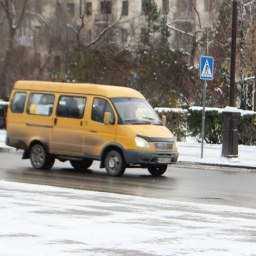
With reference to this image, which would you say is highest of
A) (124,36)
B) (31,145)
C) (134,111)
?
(124,36)

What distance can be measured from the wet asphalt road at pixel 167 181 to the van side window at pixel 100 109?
1.33 metres

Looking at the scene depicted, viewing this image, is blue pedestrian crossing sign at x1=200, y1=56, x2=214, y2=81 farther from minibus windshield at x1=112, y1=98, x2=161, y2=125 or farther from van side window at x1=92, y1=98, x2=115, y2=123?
van side window at x1=92, y1=98, x2=115, y2=123

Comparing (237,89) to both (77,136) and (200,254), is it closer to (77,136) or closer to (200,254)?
(77,136)

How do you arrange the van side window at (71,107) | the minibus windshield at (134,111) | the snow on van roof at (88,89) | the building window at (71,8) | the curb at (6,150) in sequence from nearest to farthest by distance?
the minibus windshield at (134,111) < the snow on van roof at (88,89) < the van side window at (71,107) < the curb at (6,150) < the building window at (71,8)

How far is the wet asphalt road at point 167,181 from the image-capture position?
15414 mm

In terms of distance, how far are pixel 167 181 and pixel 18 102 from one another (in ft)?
16.5

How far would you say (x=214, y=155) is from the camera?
25781 mm

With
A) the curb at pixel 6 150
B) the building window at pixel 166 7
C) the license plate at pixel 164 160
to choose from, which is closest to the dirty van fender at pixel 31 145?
the license plate at pixel 164 160

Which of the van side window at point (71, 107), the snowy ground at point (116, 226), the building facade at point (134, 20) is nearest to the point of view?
the snowy ground at point (116, 226)

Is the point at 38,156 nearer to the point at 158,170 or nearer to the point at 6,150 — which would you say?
the point at 158,170

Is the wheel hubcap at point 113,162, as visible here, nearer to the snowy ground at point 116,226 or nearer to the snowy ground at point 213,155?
the snowy ground at point 116,226

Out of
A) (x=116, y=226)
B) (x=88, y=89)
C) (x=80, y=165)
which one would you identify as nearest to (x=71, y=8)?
(x=80, y=165)

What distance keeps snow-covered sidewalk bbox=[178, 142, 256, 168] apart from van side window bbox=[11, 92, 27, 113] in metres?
5.36

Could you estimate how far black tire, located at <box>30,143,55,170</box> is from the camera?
20355 mm
